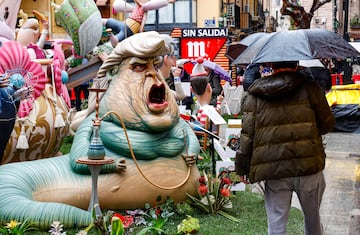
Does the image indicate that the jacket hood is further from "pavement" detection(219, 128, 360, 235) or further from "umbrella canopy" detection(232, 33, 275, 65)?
"pavement" detection(219, 128, 360, 235)

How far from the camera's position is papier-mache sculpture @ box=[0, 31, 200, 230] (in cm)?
564

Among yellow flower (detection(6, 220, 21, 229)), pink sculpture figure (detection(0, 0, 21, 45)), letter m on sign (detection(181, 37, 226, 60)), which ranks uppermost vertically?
pink sculpture figure (detection(0, 0, 21, 45))

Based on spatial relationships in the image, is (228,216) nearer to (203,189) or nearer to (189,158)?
(203,189)

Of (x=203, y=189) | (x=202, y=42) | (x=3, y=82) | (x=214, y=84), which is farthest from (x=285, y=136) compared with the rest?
(x=202, y=42)

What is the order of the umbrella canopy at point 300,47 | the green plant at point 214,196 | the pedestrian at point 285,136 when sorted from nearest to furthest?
the umbrella canopy at point 300,47, the pedestrian at point 285,136, the green plant at point 214,196

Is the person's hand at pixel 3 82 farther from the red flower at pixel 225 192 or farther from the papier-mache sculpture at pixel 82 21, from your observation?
the papier-mache sculpture at pixel 82 21

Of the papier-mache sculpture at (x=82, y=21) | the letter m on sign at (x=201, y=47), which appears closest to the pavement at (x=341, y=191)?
the papier-mache sculpture at (x=82, y=21)

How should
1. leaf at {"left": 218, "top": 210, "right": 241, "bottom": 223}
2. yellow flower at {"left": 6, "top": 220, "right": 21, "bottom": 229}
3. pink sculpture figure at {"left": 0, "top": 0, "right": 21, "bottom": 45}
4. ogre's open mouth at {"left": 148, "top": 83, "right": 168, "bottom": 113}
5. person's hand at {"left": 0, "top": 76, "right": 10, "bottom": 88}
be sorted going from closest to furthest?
yellow flower at {"left": 6, "top": 220, "right": 21, "bottom": 229}, person's hand at {"left": 0, "top": 76, "right": 10, "bottom": 88}, ogre's open mouth at {"left": 148, "top": 83, "right": 168, "bottom": 113}, leaf at {"left": 218, "top": 210, "right": 241, "bottom": 223}, pink sculpture figure at {"left": 0, "top": 0, "right": 21, "bottom": 45}

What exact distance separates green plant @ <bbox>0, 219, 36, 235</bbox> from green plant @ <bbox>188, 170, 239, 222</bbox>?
1.69 m

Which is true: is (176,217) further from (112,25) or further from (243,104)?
(112,25)

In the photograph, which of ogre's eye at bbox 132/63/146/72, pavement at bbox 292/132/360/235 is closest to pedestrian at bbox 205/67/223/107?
pavement at bbox 292/132/360/235

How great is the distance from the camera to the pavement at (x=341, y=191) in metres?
6.07

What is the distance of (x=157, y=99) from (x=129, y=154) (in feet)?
2.09

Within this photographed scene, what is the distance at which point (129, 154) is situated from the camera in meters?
5.79
